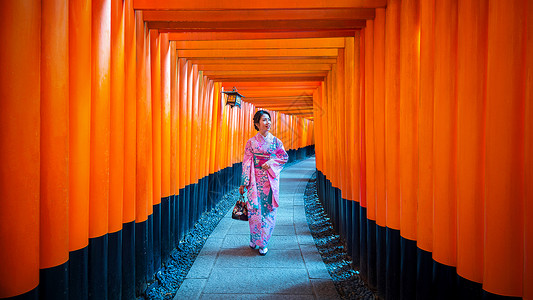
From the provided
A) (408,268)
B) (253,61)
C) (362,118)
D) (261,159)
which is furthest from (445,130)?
(253,61)

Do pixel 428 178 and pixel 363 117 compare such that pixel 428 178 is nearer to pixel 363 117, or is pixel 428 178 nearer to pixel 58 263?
pixel 363 117

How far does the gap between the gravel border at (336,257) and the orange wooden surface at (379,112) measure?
3.07 ft

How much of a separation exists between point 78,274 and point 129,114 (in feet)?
4.88

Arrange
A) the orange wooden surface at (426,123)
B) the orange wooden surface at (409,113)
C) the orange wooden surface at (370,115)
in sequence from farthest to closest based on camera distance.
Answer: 1. the orange wooden surface at (370,115)
2. the orange wooden surface at (409,113)
3. the orange wooden surface at (426,123)

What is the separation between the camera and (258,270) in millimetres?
4215

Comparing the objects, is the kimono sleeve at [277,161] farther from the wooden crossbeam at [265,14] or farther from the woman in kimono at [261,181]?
the wooden crossbeam at [265,14]

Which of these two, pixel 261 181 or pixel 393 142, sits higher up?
pixel 393 142

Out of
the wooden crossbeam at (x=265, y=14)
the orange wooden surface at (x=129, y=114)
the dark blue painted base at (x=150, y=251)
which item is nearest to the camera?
the orange wooden surface at (x=129, y=114)

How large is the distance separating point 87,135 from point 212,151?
5991mm

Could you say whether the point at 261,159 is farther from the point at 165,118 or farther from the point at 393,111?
the point at 393,111

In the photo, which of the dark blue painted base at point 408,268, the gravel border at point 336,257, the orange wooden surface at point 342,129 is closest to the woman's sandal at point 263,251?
the gravel border at point 336,257

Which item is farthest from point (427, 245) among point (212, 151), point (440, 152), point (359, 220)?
point (212, 151)

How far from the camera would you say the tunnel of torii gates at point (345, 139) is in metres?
1.63

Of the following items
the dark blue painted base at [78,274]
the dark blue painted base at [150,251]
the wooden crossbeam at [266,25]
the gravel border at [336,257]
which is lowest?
the gravel border at [336,257]
